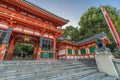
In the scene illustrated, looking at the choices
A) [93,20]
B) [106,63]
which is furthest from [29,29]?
[93,20]

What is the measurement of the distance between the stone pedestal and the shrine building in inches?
202

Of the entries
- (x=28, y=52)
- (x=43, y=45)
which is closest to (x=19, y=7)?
(x=43, y=45)

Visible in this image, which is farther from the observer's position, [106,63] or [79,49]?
[79,49]

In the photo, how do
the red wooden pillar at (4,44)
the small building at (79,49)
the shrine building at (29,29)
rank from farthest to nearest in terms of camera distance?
the small building at (79,49)
the shrine building at (29,29)
the red wooden pillar at (4,44)

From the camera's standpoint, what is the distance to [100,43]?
6.23 metres

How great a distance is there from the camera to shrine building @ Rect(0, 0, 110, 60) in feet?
22.1

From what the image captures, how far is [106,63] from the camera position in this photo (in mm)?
5582

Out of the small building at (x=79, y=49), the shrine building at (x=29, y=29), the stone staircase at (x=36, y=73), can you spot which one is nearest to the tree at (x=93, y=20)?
the small building at (x=79, y=49)

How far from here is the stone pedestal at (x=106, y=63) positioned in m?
5.20

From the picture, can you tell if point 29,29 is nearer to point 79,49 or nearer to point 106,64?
point 106,64

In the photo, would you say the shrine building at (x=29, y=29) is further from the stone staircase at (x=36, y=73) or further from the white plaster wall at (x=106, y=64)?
the white plaster wall at (x=106, y=64)

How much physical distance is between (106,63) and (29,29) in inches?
303

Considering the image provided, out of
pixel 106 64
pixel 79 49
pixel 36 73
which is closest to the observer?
pixel 36 73

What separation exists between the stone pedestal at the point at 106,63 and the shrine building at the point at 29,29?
514 cm
